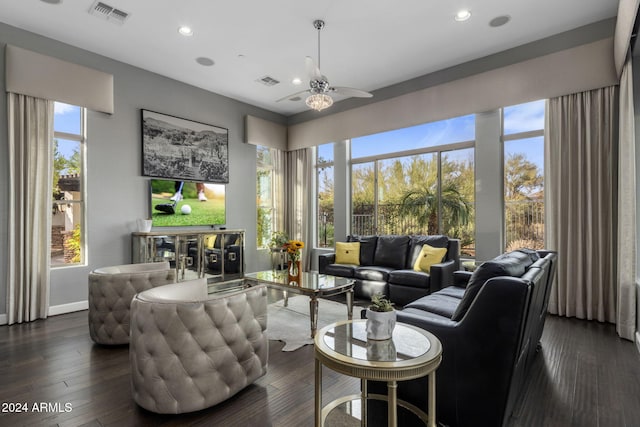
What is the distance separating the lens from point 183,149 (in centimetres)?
542

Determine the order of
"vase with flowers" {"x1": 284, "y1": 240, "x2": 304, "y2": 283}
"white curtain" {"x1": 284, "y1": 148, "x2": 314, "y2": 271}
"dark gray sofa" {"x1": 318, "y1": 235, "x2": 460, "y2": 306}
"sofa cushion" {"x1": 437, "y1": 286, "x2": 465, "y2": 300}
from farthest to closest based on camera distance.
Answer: "white curtain" {"x1": 284, "y1": 148, "x2": 314, "y2": 271}
"dark gray sofa" {"x1": 318, "y1": 235, "x2": 460, "y2": 306}
"vase with flowers" {"x1": 284, "y1": 240, "x2": 304, "y2": 283}
"sofa cushion" {"x1": 437, "y1": 286, "x2": 465, "y2": 300}

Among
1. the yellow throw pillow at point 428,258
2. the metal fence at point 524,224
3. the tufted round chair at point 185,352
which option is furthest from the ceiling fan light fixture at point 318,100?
the metal fence at point 524,224

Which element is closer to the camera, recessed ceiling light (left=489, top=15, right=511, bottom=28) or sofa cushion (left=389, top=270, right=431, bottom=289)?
recessed ceiling light (left=489, top=15, right=511, bottom=28)

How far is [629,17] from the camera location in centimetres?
278

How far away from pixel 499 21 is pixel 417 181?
8.22ft

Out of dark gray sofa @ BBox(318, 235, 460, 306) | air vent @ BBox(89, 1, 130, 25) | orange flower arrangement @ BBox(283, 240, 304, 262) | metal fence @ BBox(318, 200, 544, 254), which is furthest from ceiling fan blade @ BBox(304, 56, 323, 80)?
metal fence @ BBox(318, 200, 544, 254)

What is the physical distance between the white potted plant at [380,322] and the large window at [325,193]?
5.03m

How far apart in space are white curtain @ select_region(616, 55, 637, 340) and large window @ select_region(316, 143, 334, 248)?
441cm

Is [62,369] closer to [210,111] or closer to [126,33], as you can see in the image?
[126,33]

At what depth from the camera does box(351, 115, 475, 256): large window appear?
5.12 m

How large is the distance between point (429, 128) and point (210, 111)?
378 centimetres

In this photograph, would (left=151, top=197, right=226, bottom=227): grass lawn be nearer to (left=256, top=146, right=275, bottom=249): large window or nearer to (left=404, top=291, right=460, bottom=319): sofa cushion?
(left=256, top=146, right=275, bottom=249): large window

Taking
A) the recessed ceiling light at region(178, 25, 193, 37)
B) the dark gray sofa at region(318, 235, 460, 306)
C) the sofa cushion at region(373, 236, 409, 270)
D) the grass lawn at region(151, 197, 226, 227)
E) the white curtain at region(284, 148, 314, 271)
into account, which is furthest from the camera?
the white curtain at region(284, 148, 314, 271)

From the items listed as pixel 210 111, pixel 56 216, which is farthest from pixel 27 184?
pixel 210 111
